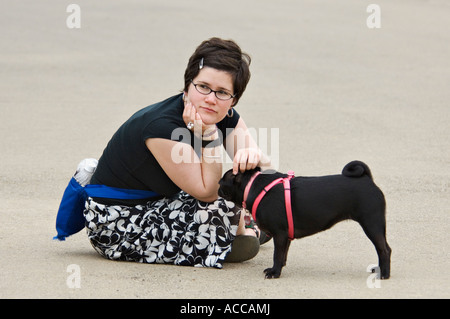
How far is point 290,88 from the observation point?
9.10m

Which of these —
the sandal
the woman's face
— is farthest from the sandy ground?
the woman's face

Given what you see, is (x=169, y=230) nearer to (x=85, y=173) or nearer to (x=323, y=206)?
(x=85, y=173)

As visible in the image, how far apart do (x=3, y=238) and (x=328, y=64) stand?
21.1 feet

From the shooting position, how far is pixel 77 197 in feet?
13.4

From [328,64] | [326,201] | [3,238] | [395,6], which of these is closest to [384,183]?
[326,201]

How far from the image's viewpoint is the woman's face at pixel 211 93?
379 cm

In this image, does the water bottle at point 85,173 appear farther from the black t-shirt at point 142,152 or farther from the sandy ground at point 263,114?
the sandy ground at point 263,114

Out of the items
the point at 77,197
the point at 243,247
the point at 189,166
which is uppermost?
the point at 189,166

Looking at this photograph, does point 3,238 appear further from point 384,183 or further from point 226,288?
point 384,183

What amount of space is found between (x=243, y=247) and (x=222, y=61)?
3.23 feet

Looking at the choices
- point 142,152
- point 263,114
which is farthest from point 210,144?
point 263,114

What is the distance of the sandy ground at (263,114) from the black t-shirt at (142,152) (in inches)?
16.5
